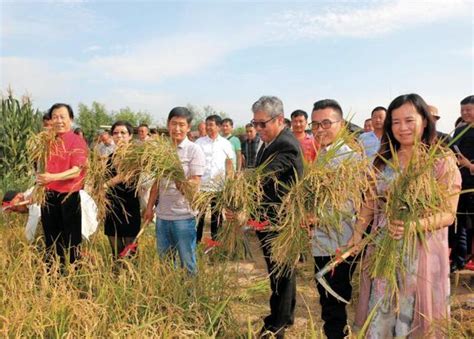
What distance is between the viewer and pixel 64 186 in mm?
3129

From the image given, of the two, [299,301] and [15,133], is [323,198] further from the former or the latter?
[15,133]

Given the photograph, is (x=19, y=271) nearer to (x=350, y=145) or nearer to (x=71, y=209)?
(x=71, y=209)

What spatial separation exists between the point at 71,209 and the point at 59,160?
1.29 feet

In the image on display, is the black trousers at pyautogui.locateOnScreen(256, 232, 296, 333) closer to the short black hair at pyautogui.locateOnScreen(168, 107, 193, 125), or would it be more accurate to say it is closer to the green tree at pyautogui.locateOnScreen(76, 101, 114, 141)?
the short black hair at pyautogui.locateOnScreen(168, 107, 193, 125)

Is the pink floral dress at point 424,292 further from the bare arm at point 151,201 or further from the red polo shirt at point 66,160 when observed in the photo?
the red polo shirt at point 66,160

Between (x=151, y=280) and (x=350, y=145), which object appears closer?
(x=350, y=145)

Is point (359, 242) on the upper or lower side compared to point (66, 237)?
upper

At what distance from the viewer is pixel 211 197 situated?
235 centimetres

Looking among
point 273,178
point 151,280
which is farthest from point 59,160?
point 273,178

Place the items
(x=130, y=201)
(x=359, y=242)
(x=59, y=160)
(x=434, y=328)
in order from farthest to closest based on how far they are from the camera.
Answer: (x=130, y=201), (x=59, y=160), (x=359, y=242), (x=434, y=328)

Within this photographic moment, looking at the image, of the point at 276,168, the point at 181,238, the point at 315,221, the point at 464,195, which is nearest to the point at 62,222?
the point at 181,238

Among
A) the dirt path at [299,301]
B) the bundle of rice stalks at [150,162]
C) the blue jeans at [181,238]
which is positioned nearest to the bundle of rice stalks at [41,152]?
the bundle of rice stalks at [150,162]

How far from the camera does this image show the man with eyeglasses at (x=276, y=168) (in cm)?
230

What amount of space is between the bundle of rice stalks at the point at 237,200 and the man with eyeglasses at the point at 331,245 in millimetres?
369
